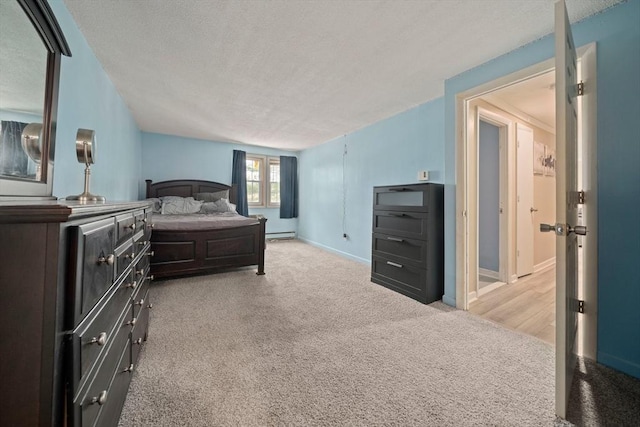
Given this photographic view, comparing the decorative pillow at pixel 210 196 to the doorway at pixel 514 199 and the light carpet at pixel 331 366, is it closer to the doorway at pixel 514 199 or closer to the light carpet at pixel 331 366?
the light carpet at pixel 331 366

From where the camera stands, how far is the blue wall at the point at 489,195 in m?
3.33

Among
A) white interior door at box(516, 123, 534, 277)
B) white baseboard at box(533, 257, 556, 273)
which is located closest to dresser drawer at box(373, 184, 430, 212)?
white interior door at box(516, 123, 534, 277)

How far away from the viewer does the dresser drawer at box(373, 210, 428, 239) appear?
2502 millimetres

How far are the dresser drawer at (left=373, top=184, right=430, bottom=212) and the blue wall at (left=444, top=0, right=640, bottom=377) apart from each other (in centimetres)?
119

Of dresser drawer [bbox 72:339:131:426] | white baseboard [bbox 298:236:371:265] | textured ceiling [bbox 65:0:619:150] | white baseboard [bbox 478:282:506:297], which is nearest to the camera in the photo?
dresser drawer [bbox 72:339:131:426]

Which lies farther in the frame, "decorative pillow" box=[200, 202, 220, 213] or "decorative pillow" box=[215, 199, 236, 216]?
"decorative pillow" box=[215, 199, 236, 216]

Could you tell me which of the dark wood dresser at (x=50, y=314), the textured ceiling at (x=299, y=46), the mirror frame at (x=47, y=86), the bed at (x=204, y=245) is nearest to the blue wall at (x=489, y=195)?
the textured ceiling at (x=299, y=46)

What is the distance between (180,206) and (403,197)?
362 cm

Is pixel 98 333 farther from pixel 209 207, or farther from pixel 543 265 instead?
pixel 543 265

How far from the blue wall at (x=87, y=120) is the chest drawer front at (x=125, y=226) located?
0.92 metres

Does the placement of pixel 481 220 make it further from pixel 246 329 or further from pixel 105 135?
pixel 105 135

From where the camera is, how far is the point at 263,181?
591 cm

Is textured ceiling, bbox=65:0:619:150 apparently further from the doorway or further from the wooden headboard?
the wooden headboard

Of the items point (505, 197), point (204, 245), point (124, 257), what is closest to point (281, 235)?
point (204, 245)
